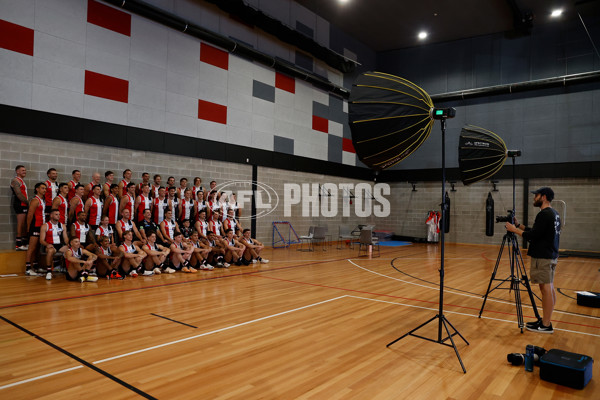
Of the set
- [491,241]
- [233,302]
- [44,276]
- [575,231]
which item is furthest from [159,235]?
[575,231]

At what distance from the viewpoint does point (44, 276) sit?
6.71 metres

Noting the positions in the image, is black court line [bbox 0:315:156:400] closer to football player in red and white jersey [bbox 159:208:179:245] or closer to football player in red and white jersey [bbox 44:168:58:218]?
football player in red and white jersey [bbox 44:168:58:218]

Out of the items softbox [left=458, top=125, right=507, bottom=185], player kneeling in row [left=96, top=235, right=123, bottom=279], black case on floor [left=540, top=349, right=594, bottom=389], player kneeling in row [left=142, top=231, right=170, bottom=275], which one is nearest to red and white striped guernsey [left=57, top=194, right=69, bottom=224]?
player kneeling in row [left=96, top=235, right=123, bottom=279]

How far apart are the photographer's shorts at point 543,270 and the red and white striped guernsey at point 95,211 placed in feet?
24.9

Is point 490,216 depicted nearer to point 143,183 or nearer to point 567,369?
point 143,183

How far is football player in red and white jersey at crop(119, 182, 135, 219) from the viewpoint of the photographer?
7988 mm

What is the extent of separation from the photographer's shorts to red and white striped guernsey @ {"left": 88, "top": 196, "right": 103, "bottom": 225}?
7.59 meters

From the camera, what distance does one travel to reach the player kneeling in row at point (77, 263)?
644 centimetres

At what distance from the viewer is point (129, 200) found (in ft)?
26.5

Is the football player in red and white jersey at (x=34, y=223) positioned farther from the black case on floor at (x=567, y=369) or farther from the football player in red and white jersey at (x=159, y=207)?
the black case on floor at (x=567, y=369)

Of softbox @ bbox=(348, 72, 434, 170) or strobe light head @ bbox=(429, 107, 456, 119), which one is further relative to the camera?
strobe light head @ bbox=(429, 107, 456, 119)

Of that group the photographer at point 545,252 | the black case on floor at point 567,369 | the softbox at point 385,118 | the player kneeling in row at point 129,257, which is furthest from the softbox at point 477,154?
the player kneeling in row at point 129,257

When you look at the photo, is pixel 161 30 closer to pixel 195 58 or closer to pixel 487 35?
pixel 195 58

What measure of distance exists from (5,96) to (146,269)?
4.20m
